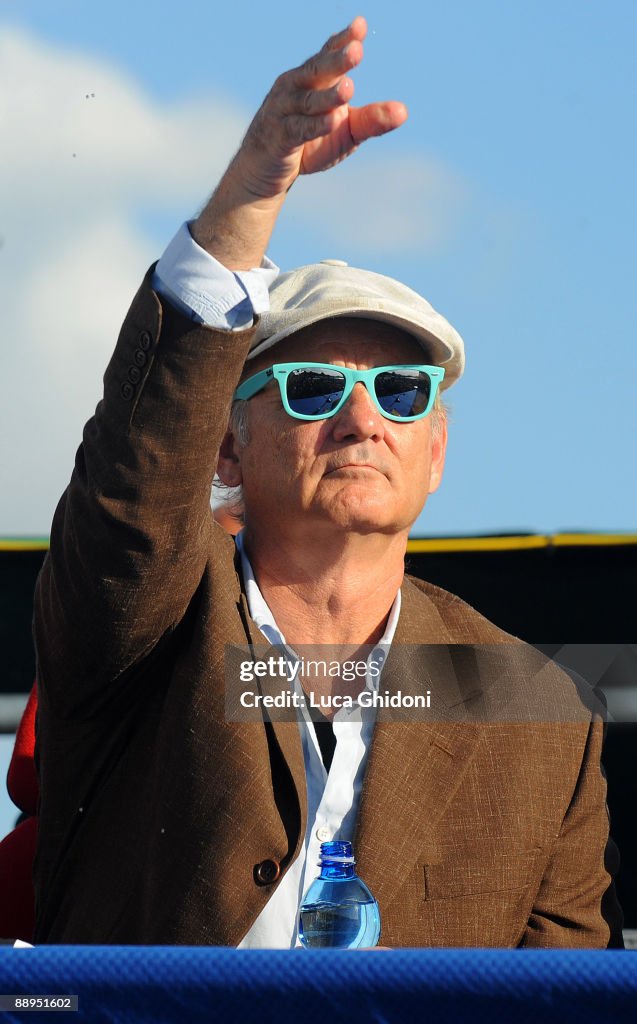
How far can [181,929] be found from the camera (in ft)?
6.74

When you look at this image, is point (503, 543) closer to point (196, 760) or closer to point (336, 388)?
point (336, 388)

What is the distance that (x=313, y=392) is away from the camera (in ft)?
8.11

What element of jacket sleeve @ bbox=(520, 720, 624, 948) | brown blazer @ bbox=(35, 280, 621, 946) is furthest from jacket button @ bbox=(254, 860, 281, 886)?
jacket sleeve @ bbox=(520, 720, 624, 948)

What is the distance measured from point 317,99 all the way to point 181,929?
4.06ft

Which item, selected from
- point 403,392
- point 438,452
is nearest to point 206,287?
point 403,392

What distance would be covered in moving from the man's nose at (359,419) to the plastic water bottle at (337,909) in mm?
770

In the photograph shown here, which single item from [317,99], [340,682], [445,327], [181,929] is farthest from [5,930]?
[317,99]

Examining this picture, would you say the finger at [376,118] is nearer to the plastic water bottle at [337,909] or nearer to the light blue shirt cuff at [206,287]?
the light blue shirt cuff at [206,287]

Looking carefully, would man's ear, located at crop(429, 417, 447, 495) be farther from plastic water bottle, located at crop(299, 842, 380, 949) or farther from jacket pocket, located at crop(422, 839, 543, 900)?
plastic water bottle, located at crop(299, 842, 380, 949)

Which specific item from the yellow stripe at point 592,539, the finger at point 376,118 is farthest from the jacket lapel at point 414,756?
the finger at point 376,118

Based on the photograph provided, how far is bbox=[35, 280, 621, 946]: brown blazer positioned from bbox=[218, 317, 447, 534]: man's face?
0.51 ft

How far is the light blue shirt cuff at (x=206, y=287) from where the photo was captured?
1.90m

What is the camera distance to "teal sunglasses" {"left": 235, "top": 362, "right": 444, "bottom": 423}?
8.05 feet

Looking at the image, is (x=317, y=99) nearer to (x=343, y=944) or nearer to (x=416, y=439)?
(x=416, y=439)
